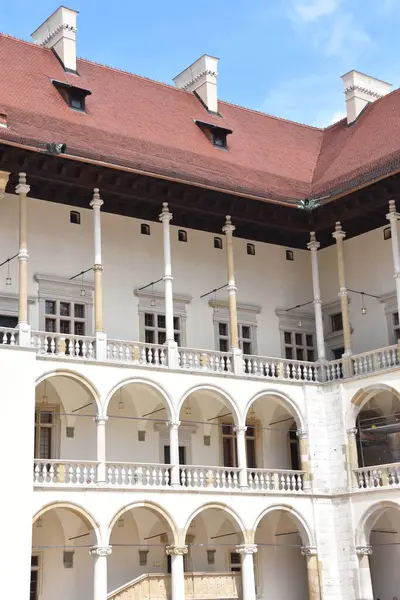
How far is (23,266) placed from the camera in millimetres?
18906

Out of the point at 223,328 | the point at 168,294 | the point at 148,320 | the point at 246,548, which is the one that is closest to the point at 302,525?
the point at 246,548

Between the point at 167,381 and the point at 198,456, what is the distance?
2.62 metres

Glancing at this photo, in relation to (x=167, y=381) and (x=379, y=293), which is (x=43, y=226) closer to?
(x=167, y=381)

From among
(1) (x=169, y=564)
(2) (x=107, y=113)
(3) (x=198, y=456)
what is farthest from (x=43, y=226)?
(1) (x=169, y=564)

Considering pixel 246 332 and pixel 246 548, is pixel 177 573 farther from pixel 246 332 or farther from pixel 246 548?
pixel 246 332

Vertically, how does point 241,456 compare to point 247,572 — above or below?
above

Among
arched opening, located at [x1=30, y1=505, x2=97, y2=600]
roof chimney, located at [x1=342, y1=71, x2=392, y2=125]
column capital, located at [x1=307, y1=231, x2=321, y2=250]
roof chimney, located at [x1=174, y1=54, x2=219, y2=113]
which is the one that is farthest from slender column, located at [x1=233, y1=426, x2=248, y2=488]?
roof chimney, located at [x1=342, y1=71, x2=392, y2=125]

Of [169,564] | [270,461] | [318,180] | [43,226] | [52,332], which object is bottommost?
[169,564]

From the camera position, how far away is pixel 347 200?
2233 centimetres

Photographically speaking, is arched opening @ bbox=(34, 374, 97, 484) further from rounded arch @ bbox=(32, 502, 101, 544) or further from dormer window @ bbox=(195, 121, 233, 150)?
dormer window @ bbox=(195, 121, 233, 150)

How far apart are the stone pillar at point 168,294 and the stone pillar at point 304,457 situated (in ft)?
10.8

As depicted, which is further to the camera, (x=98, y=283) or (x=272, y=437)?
(x=272, y=437)

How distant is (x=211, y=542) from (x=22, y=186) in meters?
8.42

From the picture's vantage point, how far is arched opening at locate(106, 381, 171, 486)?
2080 cm
